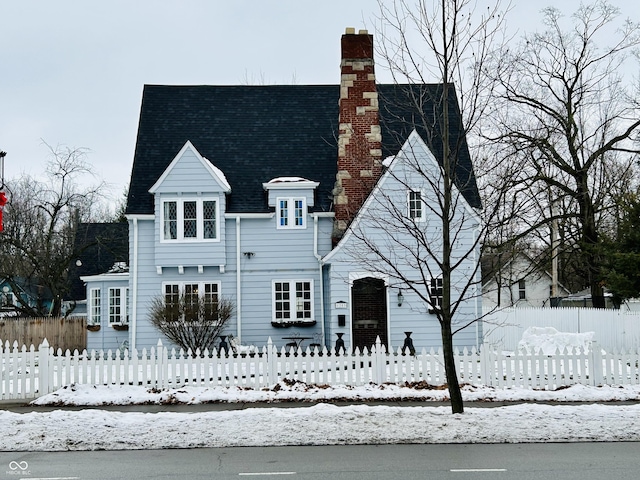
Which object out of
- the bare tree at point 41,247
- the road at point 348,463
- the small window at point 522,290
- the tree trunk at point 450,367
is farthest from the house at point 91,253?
the small window at point 522,290

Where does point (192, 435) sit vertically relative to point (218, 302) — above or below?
below

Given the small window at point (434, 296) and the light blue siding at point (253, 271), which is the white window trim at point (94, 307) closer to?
the light blue siding at point (253, 271)

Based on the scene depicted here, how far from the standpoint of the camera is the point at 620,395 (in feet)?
49.6

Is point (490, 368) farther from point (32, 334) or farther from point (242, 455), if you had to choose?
point (32, 334)

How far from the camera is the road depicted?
30.0 feet

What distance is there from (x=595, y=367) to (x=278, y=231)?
486 inches

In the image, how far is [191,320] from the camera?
71.7 ft

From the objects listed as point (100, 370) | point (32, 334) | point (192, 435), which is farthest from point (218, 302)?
point (192, 435)

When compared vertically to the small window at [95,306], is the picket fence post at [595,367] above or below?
below

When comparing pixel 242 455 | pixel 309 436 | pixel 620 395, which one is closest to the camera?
pixel 242 455

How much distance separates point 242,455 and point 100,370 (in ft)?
22.1

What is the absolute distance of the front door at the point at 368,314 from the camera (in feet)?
80.2

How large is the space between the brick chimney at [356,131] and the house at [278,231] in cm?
3

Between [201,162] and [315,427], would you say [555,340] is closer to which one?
[201,162]
